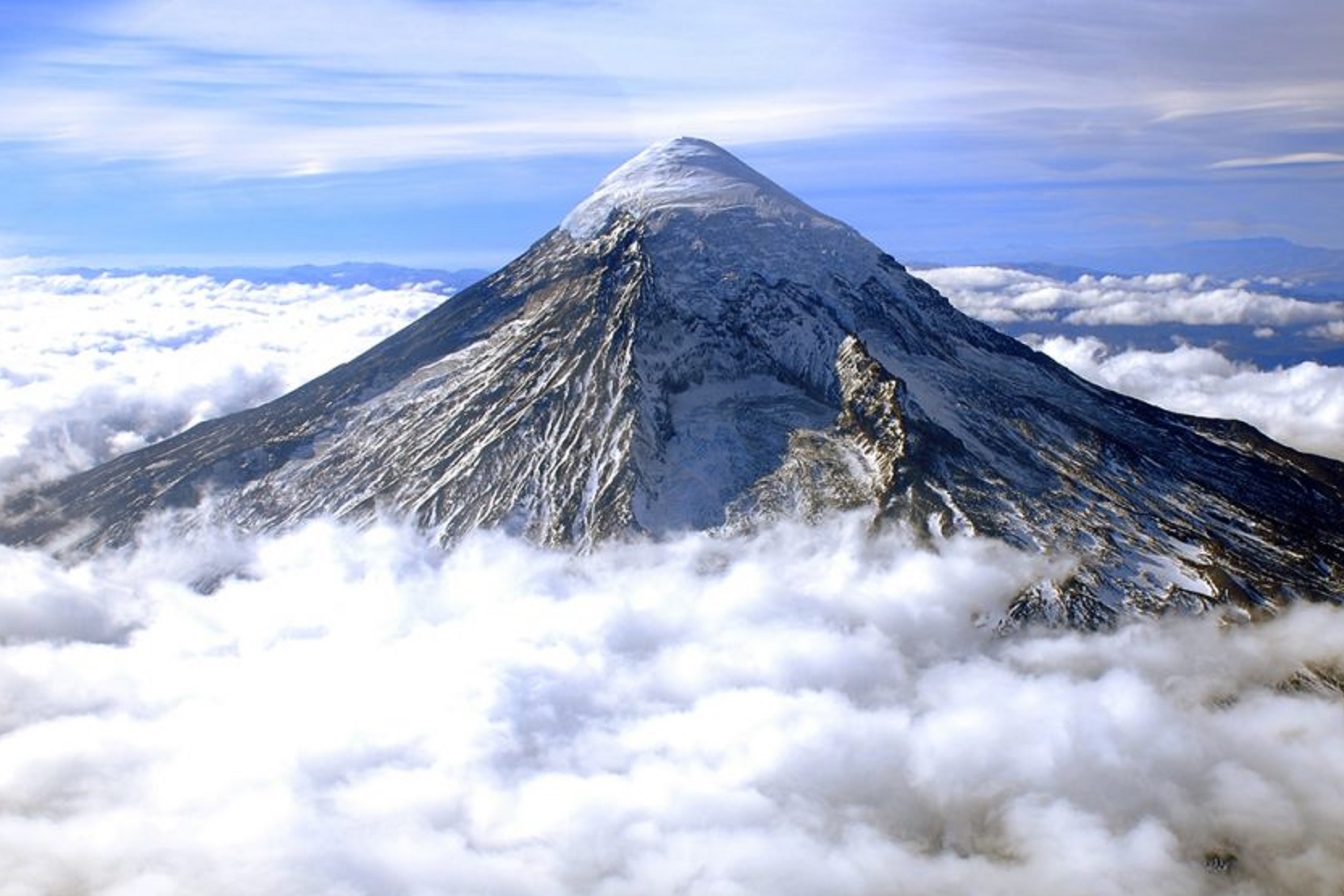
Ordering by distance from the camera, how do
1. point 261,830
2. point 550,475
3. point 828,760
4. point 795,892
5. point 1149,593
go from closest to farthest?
point 795,892 → point 261,830 → point 828,760 → point 1149,593 → point 550,475

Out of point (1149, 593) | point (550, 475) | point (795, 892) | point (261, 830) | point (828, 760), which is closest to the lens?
point (795, 892)

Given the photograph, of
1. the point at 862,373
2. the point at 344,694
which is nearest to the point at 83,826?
the point at 344,694

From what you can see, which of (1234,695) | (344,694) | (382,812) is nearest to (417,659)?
(344,694)

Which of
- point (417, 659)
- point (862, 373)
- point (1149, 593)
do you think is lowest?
point (417, 659)

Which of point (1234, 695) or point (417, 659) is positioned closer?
point (1234, 695)

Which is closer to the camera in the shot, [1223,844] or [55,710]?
[1223,844]

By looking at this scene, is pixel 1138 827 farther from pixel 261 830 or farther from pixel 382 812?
pixel 261 830

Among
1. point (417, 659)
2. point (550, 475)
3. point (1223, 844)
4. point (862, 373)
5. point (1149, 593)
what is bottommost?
point (1223, 844)

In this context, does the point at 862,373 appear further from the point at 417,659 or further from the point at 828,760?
the point at 417,659

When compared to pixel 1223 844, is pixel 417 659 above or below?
above
